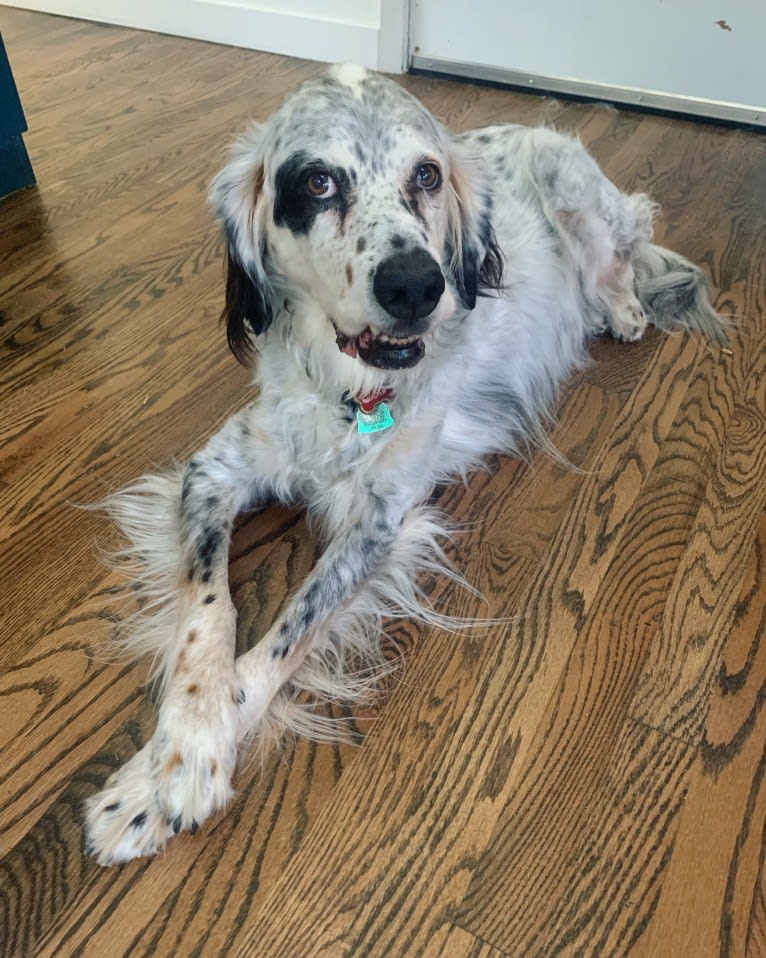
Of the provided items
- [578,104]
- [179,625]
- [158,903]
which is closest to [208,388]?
[179,625]

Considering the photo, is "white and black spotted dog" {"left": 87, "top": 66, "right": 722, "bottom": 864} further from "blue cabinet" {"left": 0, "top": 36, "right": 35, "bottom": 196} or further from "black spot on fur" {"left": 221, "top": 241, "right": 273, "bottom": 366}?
"blue cabinet" {"left": 0, "top": 36, "right": 35, "bottom": 196}

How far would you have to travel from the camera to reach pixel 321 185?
1549 millimetres

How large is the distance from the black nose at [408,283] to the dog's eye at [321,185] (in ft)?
0.71

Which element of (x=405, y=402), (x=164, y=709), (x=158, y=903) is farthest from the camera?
(x=405, y=402)

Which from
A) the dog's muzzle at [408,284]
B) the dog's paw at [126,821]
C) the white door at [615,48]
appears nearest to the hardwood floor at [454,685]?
the dog's paw at [126,821]

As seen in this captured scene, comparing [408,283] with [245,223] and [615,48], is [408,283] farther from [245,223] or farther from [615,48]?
[615,48]

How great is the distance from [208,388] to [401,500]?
727mm

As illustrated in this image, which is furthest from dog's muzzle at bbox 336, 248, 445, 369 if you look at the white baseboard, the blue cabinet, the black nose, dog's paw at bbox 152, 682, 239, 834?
the white baseboard

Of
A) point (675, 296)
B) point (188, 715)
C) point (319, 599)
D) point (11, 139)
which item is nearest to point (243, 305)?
point (319, 599)

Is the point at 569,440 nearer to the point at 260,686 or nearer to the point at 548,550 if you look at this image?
the point at 548,550

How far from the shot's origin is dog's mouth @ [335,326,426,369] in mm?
1536

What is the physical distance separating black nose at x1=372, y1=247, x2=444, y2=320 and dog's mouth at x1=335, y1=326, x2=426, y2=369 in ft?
0.25

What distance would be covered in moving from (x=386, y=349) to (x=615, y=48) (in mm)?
3107

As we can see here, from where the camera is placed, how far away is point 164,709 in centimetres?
138
